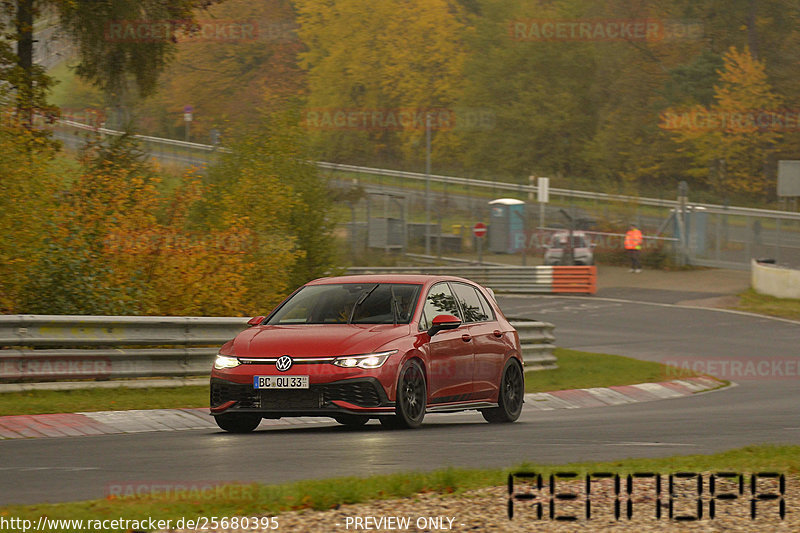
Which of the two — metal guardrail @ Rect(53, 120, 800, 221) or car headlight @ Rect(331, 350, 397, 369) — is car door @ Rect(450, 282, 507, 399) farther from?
metal guardrail @ Rect(53, 120, 800, 221)

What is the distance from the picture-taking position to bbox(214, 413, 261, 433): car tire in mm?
12320

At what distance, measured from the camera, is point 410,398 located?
1242cm

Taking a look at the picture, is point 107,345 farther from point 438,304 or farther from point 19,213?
point 438,304

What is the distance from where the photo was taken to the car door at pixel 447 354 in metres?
12.9

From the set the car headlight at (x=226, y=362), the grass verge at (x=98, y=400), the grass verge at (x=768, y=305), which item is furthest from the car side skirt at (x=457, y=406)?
the grass verge at (x=768, y=305)

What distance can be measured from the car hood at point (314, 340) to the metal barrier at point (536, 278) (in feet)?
109

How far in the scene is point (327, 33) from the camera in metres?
84.9

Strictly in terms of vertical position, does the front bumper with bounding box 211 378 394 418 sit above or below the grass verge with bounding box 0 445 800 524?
below

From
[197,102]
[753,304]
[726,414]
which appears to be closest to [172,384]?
[726,414]

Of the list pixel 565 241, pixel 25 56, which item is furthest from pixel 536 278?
pixel 25 56

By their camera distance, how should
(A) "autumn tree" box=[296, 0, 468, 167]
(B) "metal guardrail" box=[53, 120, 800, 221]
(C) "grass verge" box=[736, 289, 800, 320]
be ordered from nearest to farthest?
(C) "grass verge" box=[736, 289, 800, 320] < (B) "metal guardrail" box=[53, 120, 800, 221] < (A) "autumn tree" box=[296, 0, 468, 167]

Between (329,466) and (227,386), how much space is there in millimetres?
3072

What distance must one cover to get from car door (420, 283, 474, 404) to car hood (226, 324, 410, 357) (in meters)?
0.55

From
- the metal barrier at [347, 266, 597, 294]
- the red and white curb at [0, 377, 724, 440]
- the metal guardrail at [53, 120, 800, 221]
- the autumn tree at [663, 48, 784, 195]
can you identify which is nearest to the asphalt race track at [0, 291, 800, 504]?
the red and white curb at [0, 377, 724, 440]
